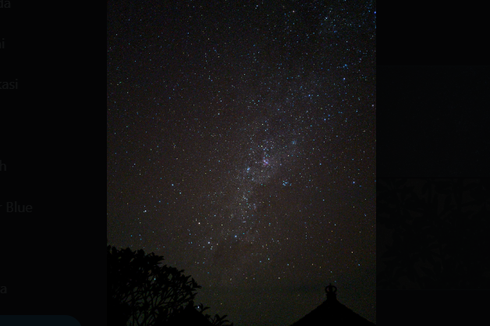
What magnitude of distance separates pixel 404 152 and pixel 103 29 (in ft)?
4.11

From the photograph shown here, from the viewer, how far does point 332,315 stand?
6.17 ft

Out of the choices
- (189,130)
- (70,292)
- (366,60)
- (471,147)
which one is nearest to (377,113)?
(471,147)

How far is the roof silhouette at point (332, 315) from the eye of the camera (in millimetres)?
1799

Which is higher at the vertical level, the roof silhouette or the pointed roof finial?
the pointed roof finial

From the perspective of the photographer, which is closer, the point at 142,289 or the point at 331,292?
the point at 331,292

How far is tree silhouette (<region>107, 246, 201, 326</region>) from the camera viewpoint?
197cm

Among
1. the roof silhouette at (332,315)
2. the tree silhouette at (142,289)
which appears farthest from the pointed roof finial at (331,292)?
the tree silhouette at (142,289)

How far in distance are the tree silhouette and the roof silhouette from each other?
0.70 m

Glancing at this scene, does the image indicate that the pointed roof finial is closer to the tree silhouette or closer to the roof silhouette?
the roof silhouette

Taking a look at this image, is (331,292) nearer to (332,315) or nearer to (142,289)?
(332,315)

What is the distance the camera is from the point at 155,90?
6.17 feet

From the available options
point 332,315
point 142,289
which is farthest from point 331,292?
point 142,289

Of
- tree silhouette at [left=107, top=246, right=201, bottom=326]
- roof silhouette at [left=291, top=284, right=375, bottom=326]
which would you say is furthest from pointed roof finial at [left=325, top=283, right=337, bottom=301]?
tree silhouette at [left=107, top=246, right=201, bottom=326]

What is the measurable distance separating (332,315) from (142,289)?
3.74 ft
